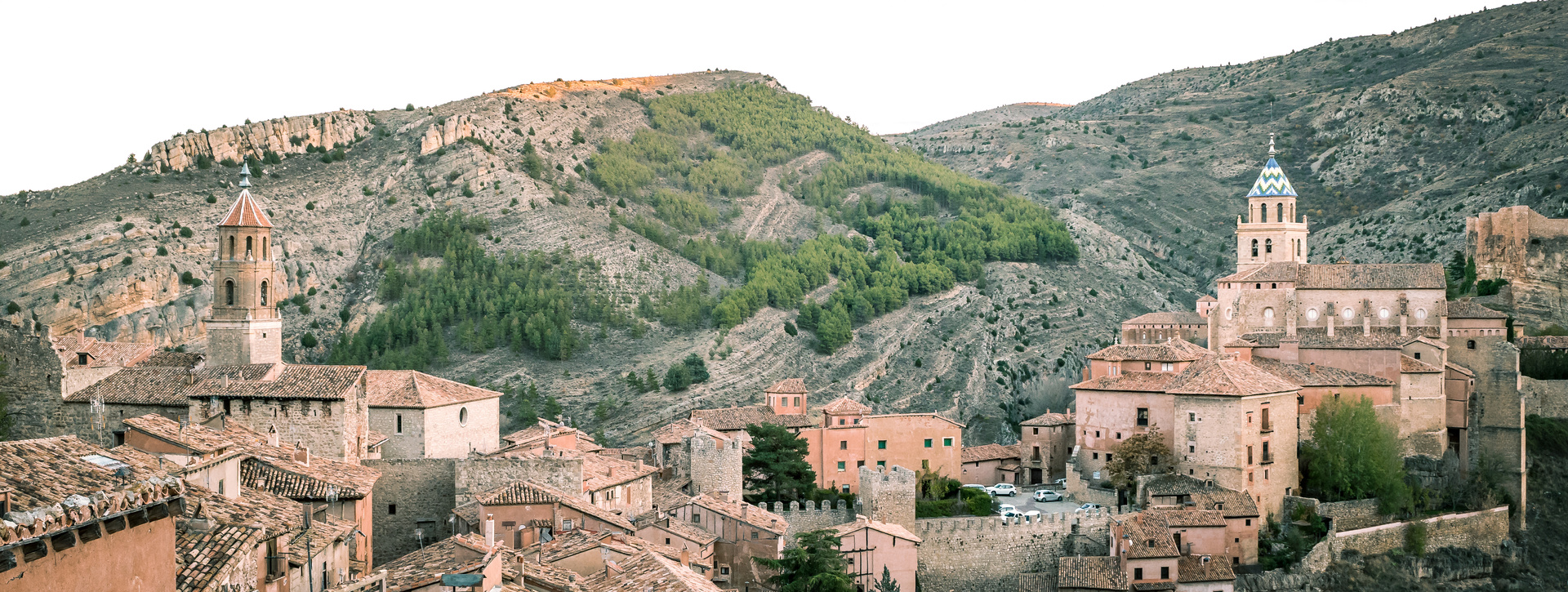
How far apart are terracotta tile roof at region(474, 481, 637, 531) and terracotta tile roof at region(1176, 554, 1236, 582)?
15.7 m

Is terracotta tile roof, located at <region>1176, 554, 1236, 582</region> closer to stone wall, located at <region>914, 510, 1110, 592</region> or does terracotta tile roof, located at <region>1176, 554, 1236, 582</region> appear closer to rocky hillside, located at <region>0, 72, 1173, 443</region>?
stone wall, located at <region>914, 510, 1110, 592</region>

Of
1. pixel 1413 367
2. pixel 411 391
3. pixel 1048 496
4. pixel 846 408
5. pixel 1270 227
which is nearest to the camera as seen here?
pixel 411 391

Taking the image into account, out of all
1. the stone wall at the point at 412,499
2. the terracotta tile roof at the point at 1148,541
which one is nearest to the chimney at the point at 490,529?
the stone wall at the point at 412,499

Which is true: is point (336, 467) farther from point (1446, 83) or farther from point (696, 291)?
point (1446, 83)

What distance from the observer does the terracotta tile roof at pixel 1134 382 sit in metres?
45.3

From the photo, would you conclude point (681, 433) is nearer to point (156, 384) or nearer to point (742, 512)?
point (742, 512)

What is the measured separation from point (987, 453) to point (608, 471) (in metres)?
19.1

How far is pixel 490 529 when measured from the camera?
86.0 feet

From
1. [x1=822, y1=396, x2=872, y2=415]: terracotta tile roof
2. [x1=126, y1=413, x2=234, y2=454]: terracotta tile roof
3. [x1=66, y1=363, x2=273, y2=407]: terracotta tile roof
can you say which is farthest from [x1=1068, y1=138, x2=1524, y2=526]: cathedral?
[x1=126, y1=413, x2=234, y2=454]: terracotta tile roof

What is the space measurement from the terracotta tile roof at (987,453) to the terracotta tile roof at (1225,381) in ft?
27.8

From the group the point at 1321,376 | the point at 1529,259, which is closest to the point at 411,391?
the point at 1321,376

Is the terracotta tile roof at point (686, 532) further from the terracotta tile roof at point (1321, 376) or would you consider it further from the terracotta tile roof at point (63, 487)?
the terracotta tile roof at point (1321, 376)

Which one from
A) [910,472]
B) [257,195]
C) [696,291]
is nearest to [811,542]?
[910,472]

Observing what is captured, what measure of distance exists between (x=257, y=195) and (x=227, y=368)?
4641 cm
